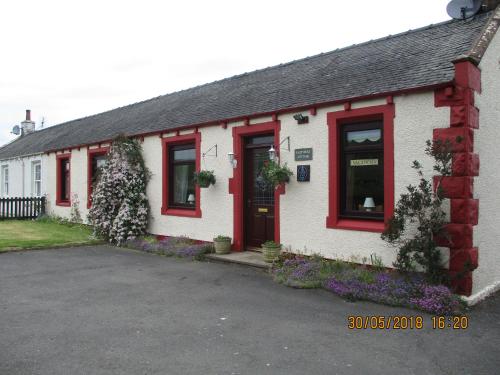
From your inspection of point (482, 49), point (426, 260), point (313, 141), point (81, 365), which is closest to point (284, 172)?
point (313, 141)

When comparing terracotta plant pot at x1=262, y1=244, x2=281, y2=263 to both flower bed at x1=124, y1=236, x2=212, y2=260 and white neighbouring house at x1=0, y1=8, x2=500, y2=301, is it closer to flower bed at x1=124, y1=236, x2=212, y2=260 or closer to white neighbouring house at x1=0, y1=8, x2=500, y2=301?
white neighbouring house at x1=0, y1=8, x2=500, y2=301

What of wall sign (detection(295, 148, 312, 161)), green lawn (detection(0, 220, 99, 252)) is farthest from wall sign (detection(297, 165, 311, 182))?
green lawn (detection(0, 220, 99, 252))

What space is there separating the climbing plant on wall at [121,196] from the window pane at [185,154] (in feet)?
4.13

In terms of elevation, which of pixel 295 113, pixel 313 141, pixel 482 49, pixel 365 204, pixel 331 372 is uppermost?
pixel 482 49

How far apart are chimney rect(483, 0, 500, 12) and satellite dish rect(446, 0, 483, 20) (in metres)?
0.11

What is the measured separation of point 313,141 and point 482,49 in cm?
320

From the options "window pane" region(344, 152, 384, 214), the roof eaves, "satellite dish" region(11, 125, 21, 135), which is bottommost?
"window pane" region(344, 152, 384, 214)

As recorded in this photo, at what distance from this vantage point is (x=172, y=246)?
11086 mm

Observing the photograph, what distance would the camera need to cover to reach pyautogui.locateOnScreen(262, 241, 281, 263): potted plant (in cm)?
901

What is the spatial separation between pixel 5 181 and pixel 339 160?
21.7m

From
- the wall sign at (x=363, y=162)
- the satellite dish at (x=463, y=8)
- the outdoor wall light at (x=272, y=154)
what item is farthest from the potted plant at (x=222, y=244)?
the satellite dish at (x=463, y=8)

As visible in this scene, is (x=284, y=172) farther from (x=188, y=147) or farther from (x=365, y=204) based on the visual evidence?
(x=188, y=147)

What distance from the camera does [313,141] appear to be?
874 centimetres

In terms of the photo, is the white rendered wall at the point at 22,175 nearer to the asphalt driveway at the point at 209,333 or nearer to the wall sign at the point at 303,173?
the asphalt driveway at the point at 209,333
